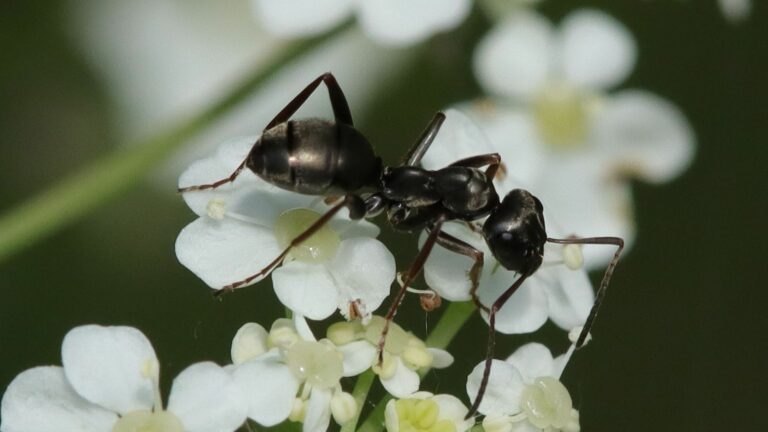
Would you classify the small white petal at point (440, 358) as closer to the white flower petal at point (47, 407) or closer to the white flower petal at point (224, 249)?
the white flower petal at point (224, 249)

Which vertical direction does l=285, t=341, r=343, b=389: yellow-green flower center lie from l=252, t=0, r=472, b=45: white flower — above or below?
below

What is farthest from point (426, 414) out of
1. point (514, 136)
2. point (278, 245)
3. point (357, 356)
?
point (514, 136)

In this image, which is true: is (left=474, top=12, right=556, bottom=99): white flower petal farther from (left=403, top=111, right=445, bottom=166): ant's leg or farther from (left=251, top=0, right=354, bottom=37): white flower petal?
(left=403, top=111, right=445, bottom=166): ant's leg

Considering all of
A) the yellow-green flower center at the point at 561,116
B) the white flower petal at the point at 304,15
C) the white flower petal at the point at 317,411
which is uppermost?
the white flower petal at the point at 304,15

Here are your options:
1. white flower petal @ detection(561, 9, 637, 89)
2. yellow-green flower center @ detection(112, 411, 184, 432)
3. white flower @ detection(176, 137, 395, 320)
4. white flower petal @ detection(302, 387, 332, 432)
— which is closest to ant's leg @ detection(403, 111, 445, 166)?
white flower @ detection(176, 137, 395, 320)

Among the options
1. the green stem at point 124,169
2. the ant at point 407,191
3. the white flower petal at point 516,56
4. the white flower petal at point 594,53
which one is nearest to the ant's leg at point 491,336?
the ant at point 407,191

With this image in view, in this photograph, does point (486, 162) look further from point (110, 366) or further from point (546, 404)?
point (110, 366)
